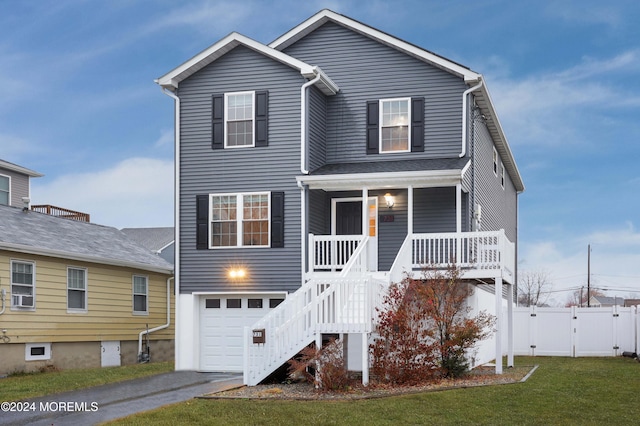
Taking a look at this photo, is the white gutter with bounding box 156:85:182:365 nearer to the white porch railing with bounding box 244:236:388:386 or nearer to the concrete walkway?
the concrete walkway

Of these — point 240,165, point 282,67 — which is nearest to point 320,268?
point 240,165

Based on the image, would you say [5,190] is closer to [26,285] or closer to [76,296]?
[76,296]

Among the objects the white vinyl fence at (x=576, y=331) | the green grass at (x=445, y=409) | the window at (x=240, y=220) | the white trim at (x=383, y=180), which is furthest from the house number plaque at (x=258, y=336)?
the white vinyl fence at (x=576, y=331)

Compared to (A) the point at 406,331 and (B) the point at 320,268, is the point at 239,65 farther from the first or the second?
(A) the point at 406,331

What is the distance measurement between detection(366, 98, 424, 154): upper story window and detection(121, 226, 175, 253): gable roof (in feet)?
70.6

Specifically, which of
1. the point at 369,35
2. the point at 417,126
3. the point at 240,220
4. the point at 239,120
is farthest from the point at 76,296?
the point at 369,35

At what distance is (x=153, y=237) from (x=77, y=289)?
20067 mm

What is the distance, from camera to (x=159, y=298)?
2883 cm

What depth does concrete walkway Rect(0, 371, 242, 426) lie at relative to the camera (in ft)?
41.6

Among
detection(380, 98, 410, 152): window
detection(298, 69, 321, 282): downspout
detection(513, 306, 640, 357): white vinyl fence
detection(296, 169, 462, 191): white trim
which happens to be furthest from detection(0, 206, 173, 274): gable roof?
detection(513, 306, 640, 357): white vinyl fence

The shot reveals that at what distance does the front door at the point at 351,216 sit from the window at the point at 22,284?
28.6 feet

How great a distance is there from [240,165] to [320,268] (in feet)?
12.0

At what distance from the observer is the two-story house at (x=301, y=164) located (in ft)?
66.8

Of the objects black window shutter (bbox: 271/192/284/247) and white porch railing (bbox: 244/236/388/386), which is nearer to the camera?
white porch railing (bbox: 244/236/388/386)
